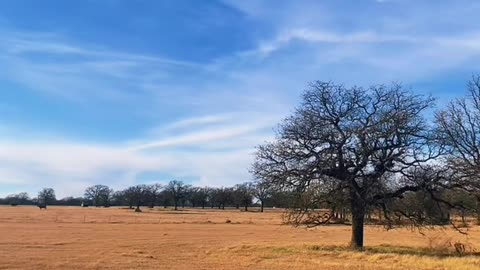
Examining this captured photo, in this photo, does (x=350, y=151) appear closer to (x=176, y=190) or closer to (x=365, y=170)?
(x=365, y=170)

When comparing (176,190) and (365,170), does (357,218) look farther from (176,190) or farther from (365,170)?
(176,190)

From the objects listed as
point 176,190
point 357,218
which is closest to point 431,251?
point 357,218

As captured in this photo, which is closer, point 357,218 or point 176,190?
point 357,218

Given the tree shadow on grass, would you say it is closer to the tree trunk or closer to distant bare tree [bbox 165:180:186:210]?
the tree trunk

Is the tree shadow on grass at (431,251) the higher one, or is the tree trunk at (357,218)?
the tree trunk at (357,218)

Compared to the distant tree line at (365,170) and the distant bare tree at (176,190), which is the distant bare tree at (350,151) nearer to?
the distant tree line at (365,170)

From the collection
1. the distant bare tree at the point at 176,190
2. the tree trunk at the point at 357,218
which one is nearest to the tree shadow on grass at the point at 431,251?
the tree trunk at the point at 357,218

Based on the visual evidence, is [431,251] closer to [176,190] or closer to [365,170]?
[365,170]

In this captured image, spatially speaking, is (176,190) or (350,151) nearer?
(350,151)

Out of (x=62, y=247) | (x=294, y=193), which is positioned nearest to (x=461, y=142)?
(x=294, y=193)

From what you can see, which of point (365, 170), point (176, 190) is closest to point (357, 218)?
point (365, 170)

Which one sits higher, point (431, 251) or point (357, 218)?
point (357, 218)

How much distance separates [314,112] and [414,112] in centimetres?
560

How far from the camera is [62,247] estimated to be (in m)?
35.2
